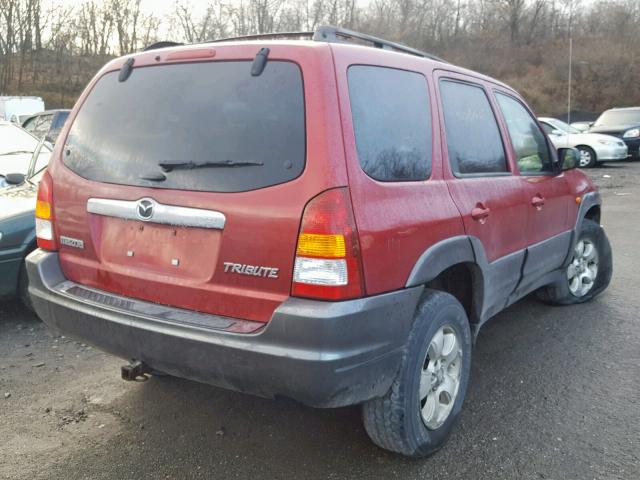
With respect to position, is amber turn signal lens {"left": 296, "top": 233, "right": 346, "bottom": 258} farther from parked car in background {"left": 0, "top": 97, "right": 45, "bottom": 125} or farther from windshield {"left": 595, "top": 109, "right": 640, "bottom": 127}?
parked car in background {"left": 0, "top": 97, "right": 45, "bottom": 125}

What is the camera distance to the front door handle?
371 centimetres

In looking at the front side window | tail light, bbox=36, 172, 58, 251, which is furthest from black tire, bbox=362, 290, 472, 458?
tail light, bbox=36, 172, 58, 251

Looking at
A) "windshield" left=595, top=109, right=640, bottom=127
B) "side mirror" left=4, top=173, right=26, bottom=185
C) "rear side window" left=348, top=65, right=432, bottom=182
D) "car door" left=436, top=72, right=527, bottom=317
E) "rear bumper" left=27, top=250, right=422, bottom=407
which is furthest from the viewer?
"windshield" left=595, top=109, right=640, bottom=127

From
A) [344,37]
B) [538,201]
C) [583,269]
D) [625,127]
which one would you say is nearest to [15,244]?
[344,37]

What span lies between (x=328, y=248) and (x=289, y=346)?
1.27 ft

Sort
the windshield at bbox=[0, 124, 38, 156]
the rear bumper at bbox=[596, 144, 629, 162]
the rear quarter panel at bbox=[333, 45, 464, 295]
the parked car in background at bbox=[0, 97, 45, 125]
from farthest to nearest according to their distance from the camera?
the parked car in background at bbox=[0, 97, 45, 125] → the rear bumper at bbox=[596, 144, 629, 162] → the windshield at bbox=[0, 124, 38, 156] → the rear quarter panel at bbox=[333, 45, 464, 295]

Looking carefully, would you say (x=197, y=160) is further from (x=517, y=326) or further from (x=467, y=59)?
(x=467, y=59)

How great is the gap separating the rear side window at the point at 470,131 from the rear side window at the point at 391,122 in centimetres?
24

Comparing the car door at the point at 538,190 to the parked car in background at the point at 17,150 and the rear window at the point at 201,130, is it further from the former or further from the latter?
the parked car in background at the point at 17,150

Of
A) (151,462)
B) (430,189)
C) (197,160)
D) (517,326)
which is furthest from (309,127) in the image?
(517,326)

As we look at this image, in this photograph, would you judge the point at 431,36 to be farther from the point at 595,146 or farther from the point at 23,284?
the point at 23,284

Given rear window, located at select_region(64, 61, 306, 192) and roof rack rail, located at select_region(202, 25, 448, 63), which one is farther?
roof rack rail, located at select_region(202, 25, 448, 63)

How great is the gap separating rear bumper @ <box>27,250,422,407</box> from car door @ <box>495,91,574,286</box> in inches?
63.6

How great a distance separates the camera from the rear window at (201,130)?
226 cm
